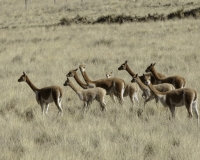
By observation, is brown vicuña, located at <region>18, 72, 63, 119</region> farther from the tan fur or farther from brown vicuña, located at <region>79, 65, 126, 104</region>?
brown vicuña, located at <region>79, 65, 126, 104</region>

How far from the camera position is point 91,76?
15.7m

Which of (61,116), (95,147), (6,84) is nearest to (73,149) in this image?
(95,147)

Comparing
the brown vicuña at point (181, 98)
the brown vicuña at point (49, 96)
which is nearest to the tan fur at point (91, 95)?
the brown vicuña at point (49, 96)

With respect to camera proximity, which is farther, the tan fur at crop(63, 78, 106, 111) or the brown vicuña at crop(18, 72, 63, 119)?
the tan fur at crop(63, 78, 106, 111)

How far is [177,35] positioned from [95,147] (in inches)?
694

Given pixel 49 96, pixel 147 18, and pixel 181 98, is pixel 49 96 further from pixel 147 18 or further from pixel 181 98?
pixel 147 18

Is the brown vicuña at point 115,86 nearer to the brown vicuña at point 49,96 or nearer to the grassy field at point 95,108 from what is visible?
the grassy field at point 95,108

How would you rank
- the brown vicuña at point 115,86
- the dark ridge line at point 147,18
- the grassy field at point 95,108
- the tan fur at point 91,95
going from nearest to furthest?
the grassy field at point 95,108 < the tan fur at point 91,95 < the brown vicuña at point 115,86 < the dark ridge line at point 147,18

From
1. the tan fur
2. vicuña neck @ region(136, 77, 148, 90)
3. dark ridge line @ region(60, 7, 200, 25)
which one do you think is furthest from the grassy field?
dark ridge line @ region(60, 7, 200, 25)

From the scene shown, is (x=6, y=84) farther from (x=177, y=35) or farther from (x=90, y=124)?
(x=177, y=35)

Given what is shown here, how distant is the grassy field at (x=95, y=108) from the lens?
7434mm

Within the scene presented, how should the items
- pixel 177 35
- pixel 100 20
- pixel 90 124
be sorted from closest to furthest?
pixel 90 124, pixel 177 35, pixel 100 20

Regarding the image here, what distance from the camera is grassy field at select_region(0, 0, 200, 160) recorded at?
293 inches

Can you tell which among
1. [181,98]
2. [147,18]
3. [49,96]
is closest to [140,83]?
[181,98]
